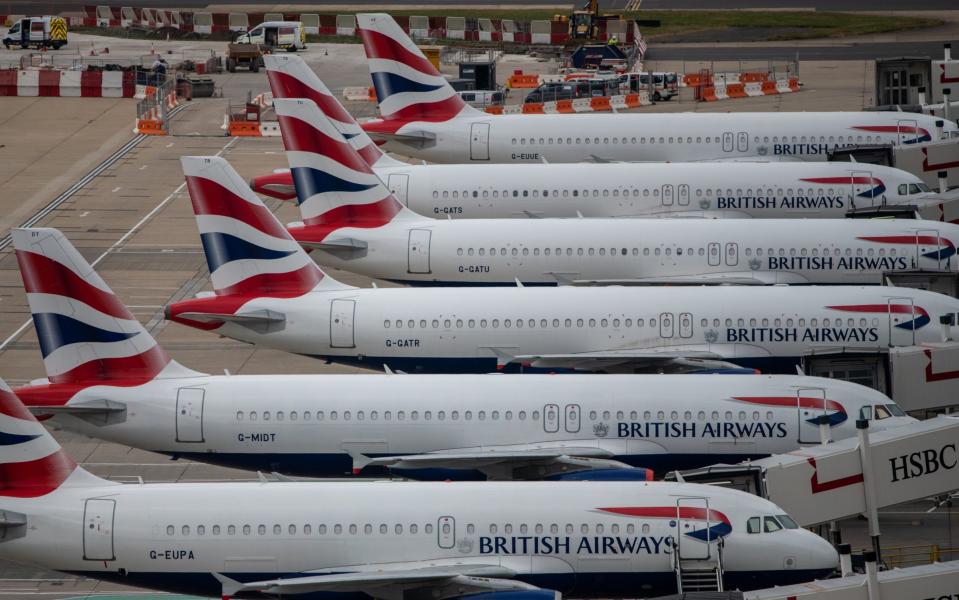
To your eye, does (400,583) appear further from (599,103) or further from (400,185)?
Result: (599,103)

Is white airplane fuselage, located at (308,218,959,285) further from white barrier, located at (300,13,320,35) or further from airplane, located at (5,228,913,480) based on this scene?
white barrier, located at (300,13,320,35)

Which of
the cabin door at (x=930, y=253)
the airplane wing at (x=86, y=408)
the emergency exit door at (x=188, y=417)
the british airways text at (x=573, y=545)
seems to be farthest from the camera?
the cabin door at (x=930, y=253)

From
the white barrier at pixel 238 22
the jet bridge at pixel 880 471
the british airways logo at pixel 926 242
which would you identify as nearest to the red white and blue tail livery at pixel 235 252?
the jet bridge at pixel 880 471

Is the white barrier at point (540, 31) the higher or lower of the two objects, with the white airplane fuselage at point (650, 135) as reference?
higher

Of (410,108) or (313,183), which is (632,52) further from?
(313,183)

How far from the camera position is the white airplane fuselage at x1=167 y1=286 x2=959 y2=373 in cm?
4675

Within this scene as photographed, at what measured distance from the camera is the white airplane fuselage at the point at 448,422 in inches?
1549

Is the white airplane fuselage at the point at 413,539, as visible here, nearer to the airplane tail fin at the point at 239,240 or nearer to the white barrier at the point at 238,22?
the airplane tail fin at the point at 239,240

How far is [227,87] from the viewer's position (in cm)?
10738

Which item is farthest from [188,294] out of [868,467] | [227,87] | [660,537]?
[227,87]

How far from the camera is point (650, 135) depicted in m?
70.8

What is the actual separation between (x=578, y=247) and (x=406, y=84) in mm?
20499

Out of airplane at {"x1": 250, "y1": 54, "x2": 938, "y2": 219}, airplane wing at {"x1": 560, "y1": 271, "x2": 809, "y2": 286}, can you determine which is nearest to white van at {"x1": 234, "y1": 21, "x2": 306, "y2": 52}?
airplane at {"x1": 250, "y1": 54, "x2": 938, "y2": 219}

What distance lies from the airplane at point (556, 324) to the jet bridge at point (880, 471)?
41.3 feet
